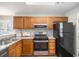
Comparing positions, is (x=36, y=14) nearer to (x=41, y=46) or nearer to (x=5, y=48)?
(x=41, y=46)

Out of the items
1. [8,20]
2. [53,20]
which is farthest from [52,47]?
[8,20]

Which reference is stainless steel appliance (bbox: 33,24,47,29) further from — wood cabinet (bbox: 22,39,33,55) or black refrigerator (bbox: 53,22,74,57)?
black refrigerator (bbox: 53,22,74,57)

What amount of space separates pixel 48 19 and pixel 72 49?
2.31 meters

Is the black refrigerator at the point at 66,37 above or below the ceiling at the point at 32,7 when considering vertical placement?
below

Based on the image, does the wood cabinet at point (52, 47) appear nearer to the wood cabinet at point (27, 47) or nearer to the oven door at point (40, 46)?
the oven door at point (40, 46)

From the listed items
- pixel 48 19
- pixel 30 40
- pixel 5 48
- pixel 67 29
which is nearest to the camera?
pixel 5 48

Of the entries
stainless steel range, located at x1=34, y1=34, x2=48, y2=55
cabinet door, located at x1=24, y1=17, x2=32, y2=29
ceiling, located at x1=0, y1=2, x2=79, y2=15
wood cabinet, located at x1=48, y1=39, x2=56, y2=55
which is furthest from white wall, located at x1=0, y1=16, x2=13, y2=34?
wood cabinet, located at x1=48, y1=39, x2=56, y2=55

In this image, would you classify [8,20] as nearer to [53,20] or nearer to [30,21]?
[30,21]

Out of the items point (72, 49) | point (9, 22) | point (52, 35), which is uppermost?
point (9, 22)

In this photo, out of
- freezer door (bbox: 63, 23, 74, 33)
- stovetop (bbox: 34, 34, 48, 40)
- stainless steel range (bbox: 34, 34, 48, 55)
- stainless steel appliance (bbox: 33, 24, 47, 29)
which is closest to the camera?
freezer door (bbox: 63, 23, 74, 33)

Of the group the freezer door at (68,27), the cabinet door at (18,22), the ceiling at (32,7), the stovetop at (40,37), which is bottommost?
the stovetop at (40,37)

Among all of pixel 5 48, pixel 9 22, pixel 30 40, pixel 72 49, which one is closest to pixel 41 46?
pixel 30 40

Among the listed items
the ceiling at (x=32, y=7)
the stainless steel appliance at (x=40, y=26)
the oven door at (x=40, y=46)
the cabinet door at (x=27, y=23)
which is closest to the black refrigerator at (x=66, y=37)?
the ceiling at (x=32, y=7)

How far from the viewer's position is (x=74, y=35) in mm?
6805
